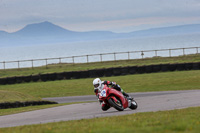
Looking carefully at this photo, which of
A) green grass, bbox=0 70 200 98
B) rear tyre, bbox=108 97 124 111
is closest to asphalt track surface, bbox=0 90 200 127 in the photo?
rear tyre, bbox=108 97 124 111

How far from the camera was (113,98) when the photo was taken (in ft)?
46.3

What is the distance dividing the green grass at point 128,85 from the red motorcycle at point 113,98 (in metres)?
11.6

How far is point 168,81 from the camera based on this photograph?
30031mm

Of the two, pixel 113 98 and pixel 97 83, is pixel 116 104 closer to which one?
pixel 113 98

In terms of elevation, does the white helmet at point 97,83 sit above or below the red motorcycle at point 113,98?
above

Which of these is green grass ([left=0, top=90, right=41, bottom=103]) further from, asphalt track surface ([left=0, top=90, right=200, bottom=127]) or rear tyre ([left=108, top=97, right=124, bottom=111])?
rear tyre ([left=108, top=97, right=124, bottom=111])

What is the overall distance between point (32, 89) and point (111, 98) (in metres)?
19.3

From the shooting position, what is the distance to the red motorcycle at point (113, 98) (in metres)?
14.0

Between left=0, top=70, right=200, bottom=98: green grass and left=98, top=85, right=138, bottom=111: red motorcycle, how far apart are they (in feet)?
38.2

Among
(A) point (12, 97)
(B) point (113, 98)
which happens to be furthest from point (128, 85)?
(B) point (113, 98)

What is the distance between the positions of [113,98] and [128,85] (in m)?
16.2

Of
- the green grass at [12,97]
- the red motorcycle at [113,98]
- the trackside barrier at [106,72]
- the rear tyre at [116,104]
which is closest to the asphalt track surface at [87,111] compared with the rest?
the rear tyre at [116,104]

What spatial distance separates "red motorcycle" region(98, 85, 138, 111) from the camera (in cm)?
1402

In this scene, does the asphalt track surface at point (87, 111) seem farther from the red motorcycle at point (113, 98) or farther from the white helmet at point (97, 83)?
the white helmet at point (97, 83)
